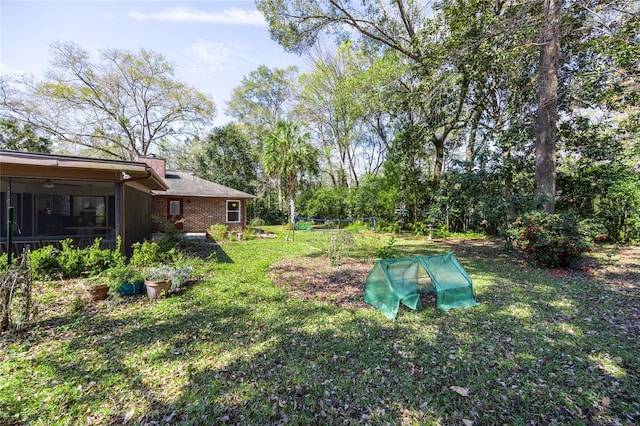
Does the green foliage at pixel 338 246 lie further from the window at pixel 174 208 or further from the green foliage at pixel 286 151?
the green foliage at pixel 286 151

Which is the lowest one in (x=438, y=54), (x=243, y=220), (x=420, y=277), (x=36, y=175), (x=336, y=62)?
(x=420, y=277)

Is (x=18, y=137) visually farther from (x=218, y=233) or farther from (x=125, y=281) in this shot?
(x=125, y=281)

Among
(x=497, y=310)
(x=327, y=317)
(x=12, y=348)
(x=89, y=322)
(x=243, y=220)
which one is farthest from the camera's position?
(x=243, y=220)

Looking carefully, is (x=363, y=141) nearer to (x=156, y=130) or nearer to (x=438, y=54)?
(x=438, y=54)

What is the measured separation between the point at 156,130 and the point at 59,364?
23.3 metres

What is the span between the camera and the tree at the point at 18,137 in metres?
17.3

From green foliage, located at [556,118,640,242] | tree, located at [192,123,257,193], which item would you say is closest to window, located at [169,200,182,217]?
tree, located at [192,123,257,193]

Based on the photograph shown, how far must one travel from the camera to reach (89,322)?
3729 millimetres

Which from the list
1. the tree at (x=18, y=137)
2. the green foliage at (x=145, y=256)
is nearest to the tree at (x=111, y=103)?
the tree at (x=18, y=137)

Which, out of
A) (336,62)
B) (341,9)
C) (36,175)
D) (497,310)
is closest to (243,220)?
(36,175)

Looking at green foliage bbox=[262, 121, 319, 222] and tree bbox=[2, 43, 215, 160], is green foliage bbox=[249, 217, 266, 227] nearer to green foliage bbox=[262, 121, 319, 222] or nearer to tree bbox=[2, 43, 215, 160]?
green foliage bbox=[262, 121, 319, 222]

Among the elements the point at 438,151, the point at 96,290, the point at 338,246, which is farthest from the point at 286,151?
the point at 96,290

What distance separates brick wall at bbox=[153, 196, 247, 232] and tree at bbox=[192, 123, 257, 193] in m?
8.60

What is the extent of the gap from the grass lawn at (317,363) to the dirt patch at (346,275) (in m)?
0.53
